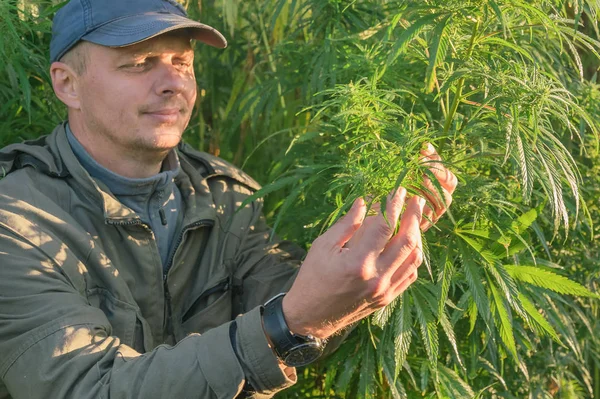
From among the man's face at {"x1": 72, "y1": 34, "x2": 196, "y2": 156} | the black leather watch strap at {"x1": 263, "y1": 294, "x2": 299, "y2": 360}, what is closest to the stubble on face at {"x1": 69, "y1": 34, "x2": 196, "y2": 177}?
the man's face at {"x1": 72, "y1": 34, "x2": 196, "y2": 156}

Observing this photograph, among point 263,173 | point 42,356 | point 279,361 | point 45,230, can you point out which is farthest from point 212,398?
point 263,173

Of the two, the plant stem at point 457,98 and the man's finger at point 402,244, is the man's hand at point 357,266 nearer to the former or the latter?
the man's finger at point 402,244

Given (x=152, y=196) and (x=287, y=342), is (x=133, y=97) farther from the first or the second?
(x=287, y=342)

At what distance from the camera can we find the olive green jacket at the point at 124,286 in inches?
64.8

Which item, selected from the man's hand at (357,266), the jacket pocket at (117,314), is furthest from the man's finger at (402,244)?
the jacket pocket at (117,314)

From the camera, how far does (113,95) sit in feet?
6.81

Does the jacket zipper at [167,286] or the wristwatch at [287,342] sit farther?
the jacket zipper at [167,286]

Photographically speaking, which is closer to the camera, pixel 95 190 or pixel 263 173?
pixel 95 190

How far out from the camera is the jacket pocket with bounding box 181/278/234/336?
84.6 inches

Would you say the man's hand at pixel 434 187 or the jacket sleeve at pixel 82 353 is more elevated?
the man's hand at pixel 434 187

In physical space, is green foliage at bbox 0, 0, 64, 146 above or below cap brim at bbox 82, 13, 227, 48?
below

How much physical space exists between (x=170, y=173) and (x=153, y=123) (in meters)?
0.15

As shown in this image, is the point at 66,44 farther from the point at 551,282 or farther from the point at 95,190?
the point at 551,282

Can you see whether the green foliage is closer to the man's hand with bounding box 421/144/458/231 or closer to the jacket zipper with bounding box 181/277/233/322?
the jacket zipper with bounding box 181/277/233/322
